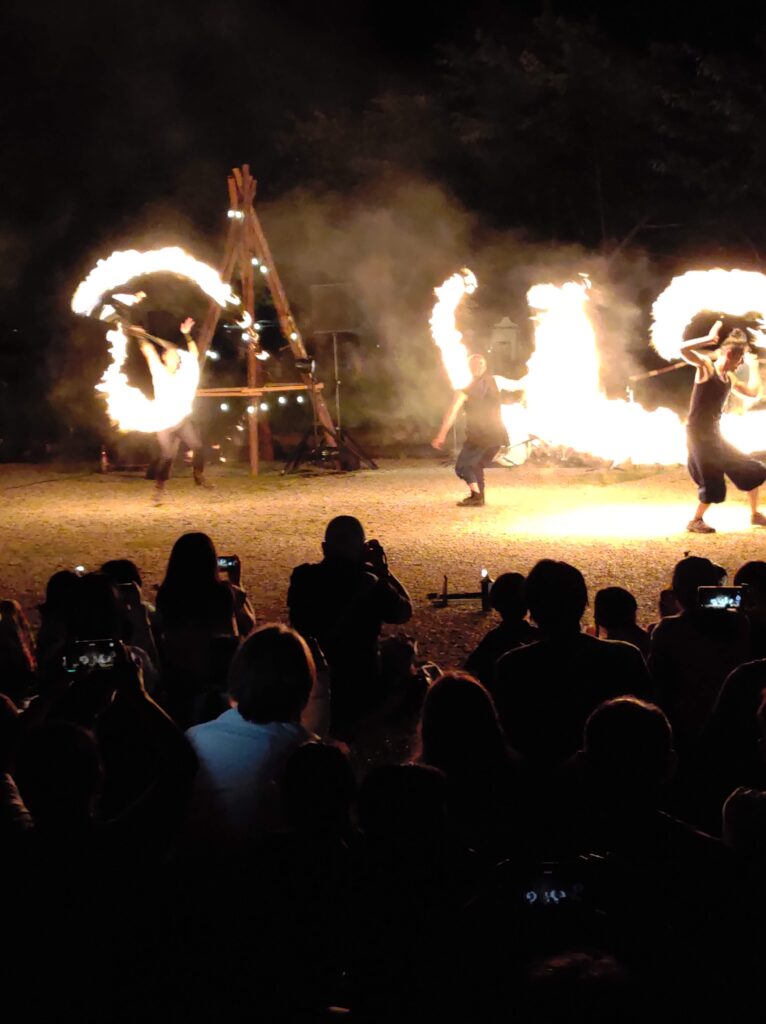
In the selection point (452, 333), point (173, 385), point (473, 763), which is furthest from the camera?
point (173, 385)

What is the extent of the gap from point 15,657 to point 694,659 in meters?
2.57

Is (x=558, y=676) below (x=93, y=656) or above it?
below

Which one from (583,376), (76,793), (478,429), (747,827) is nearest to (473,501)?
(478,429)

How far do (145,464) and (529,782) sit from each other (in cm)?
1644

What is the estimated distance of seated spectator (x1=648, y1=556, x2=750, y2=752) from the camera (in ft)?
12.4

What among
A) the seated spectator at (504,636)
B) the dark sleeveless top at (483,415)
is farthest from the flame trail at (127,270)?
the seated spectator at (504,636)

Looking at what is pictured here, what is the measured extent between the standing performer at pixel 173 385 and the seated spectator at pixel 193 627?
9.33 metres

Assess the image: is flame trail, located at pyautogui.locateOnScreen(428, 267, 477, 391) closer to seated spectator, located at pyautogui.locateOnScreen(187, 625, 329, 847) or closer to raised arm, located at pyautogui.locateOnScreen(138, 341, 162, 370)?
raised arm, located at pyautogui.locateOnScreen(138, 341, 162, 370)

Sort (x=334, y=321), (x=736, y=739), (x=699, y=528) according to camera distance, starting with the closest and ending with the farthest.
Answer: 1. (x=736, y=739)
2. (x=699, y=528)
3. (x=334, y=321)

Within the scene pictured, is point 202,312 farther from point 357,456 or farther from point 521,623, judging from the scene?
point 521,623

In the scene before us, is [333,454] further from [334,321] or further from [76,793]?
[76,793]

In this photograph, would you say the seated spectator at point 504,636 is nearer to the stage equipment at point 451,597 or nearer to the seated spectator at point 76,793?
the seated spectator at point 76,793

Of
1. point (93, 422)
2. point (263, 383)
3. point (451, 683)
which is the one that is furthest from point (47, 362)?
point (451, 683)

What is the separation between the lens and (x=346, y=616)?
440 cm
